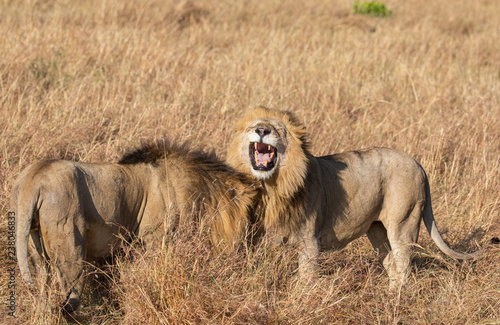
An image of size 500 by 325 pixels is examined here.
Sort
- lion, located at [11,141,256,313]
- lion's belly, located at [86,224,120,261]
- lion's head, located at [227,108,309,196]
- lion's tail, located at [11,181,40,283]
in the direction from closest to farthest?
lion's tail, located at [11,181,40,283]
lion, located at [11,141,256,313]
lion's belly, located at [86,224,120,261]
lion's head, located at [227,108,309,196]

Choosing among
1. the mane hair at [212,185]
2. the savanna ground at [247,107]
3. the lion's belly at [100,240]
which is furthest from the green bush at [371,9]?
the lion's belly at [100,240]

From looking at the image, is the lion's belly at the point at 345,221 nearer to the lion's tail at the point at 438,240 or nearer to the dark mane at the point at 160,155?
the lion's tail at the point at 438,240

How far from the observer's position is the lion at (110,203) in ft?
9.71

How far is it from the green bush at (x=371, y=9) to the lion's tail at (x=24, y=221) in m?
11.1

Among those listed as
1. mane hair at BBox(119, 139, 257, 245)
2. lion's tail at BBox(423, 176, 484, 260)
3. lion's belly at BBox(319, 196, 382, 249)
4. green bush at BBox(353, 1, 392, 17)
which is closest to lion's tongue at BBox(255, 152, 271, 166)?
mane hair at BBox(119, 139, 257, 245)

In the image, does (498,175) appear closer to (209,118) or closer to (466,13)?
(209,118)

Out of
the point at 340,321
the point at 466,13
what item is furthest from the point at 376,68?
the point at 466,13

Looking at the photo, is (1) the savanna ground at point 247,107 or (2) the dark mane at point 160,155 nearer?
(1) the savanna ground at point 247,107

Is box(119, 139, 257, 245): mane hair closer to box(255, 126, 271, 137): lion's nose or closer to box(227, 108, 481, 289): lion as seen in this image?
box(227, 108, 481, 289): lion

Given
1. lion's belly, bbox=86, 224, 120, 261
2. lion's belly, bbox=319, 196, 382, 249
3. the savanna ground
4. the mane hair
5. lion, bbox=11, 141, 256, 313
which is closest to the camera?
lion, bbox=11, 141, 256, 313

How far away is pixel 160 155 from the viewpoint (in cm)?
370

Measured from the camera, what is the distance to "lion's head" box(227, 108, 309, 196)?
3746 millimetres

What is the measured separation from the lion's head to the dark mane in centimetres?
19

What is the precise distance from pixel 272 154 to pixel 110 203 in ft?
3.37
